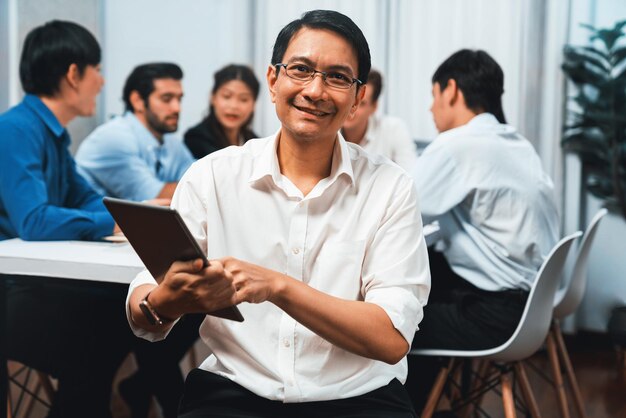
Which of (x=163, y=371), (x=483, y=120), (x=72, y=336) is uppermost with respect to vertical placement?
(x=483, y=120)

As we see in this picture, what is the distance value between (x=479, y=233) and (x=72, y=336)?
1.25m

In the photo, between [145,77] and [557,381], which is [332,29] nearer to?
[557,381]

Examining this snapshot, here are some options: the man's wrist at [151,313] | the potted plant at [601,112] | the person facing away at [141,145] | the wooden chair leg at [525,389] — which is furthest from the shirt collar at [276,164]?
the potted plant at [601,112]

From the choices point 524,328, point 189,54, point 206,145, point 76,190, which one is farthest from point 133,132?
point 524,328

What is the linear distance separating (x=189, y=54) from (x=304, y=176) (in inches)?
153

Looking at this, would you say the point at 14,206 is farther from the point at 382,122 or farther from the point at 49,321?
the point at 382,122

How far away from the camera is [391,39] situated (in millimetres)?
4762

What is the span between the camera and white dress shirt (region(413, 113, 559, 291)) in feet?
7.89

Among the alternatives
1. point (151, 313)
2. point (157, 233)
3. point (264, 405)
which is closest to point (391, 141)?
point (264, 405)

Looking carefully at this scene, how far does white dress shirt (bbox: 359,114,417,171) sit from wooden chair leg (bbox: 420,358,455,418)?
2043 mm

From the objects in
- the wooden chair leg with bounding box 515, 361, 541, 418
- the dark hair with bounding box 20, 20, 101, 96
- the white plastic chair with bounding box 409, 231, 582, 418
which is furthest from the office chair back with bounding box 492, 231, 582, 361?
the dark hair with bounding box 20, 20, 101, 96

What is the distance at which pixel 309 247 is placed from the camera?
154 centimetres

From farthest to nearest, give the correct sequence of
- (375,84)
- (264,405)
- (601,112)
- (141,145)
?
(375,84)
(601,112)
(141,145)
(264,405)

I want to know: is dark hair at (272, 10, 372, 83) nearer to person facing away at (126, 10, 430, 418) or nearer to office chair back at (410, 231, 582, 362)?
person facing away at (126, 10, 430, 418)
